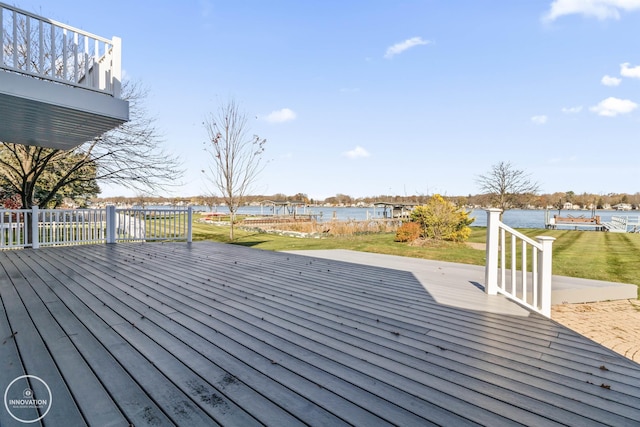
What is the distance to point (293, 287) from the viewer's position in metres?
3.72

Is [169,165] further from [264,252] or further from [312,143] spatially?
[312,143]

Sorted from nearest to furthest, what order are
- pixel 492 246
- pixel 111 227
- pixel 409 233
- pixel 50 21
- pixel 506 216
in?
pixel 492 246 → pixel 50 21 → pixel 111 227 → pixel 409 233 → pixel 506 216

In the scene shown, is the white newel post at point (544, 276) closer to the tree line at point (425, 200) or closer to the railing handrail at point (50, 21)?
the railing handrail at point (50, 21)

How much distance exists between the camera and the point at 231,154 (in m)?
12.1

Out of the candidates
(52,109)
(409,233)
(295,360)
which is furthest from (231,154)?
(295,360)

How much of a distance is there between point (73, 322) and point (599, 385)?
10.9 ft

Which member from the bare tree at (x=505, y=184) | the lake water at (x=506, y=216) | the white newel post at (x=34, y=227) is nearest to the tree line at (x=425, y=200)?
the bare tree at (x=505, y=184)

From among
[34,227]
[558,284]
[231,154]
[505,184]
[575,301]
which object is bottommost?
[575,301]

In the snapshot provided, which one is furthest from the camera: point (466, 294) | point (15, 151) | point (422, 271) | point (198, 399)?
point (15, 151)

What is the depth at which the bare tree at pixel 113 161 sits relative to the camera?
9.89 metres

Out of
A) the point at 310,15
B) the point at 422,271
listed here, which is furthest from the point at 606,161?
the point at 422,271

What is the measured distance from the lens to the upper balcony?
388cm

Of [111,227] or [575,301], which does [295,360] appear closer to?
[575,301]

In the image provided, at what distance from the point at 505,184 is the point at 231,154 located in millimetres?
10424
